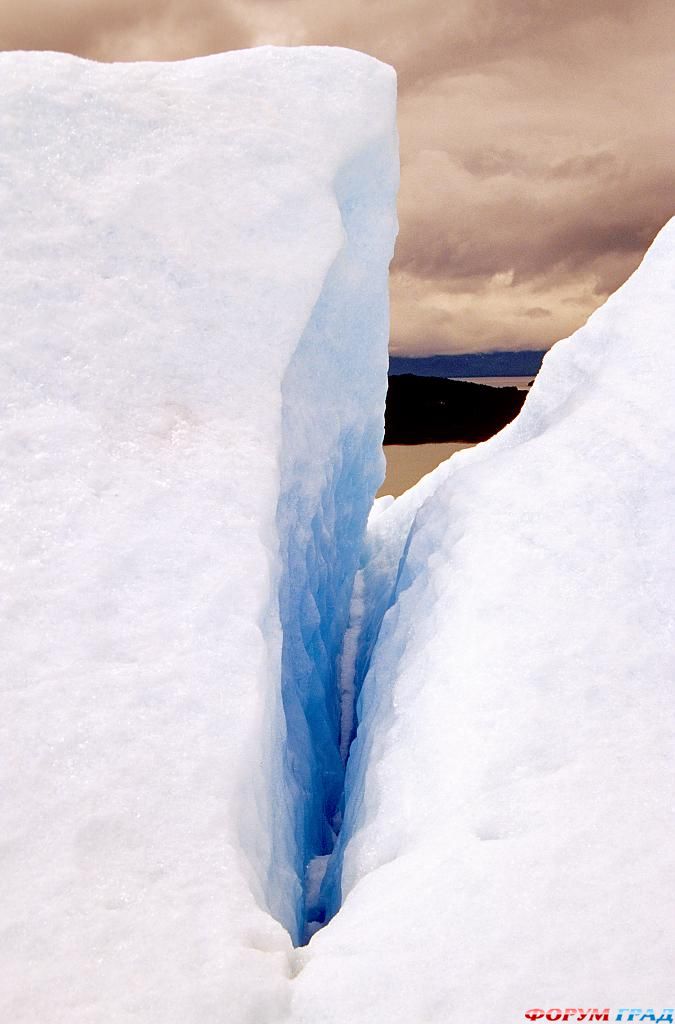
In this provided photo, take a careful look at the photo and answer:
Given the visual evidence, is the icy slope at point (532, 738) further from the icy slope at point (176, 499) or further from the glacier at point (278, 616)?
the icy slope at point (176, 499)

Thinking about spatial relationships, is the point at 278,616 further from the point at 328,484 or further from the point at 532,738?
the point at 328,484

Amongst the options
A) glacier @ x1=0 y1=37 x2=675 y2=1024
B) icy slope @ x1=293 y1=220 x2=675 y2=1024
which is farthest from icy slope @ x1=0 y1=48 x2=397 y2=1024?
icy slope @ x1=293 y1=220 x2=675 y2=1024

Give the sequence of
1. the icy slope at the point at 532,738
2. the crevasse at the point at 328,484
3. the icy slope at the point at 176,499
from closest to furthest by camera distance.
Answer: the icy slope at the point at 532,738 < the icy slope at the point at 176,499 < the crevasse at the point at 328,484

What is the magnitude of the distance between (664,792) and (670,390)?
1.81 metres

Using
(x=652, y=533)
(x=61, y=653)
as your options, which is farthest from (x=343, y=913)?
(x=652, y=533)

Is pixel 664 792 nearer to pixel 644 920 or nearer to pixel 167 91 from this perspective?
pixel 644 920

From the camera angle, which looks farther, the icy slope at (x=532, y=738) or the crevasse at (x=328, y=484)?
the crevasse at (x=328, y=484)

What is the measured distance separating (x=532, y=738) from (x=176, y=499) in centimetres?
143

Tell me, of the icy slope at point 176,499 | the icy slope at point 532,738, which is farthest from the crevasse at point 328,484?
the icy slope at point 532,738

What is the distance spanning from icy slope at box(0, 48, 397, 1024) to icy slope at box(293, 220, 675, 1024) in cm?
33

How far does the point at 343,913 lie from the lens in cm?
225

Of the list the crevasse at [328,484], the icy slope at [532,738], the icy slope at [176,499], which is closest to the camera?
the icy slope at [532,738]

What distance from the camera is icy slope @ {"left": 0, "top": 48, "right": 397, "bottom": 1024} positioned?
202cm

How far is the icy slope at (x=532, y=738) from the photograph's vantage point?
1850 millimetres
